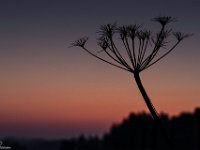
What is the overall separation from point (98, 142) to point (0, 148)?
11092 centimetres

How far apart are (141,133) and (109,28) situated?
2595 inches

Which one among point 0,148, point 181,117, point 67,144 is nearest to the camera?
point 0,148

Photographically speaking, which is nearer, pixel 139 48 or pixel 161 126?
pixel 161 126

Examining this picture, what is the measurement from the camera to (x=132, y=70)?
831 centimetres

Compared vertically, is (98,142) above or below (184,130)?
above

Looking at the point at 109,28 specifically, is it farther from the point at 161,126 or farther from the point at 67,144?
the point at 67,144

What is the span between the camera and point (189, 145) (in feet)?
233

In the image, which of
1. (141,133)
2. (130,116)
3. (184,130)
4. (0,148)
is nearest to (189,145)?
(184,130)

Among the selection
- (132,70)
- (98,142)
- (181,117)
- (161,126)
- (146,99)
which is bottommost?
(161,126)

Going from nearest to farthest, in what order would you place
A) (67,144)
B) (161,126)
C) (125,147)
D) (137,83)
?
(161,126) < (137,83) < (125,147) < (67,144)

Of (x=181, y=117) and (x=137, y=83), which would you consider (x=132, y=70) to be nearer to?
(x=137, y=83)

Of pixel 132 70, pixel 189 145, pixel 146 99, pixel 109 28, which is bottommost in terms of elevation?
pixel 146 99

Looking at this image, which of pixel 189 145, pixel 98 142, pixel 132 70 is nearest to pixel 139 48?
pixel 132 70

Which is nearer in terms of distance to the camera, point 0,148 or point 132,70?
point 132,70
